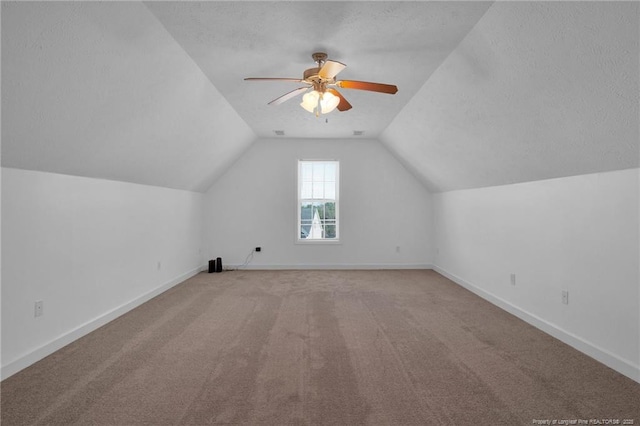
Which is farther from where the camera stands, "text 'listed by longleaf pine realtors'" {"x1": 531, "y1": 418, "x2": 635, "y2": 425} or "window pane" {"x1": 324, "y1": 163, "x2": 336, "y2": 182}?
"window pane" {"x1": 324, "y1": 163, "x2": 336, "y2": 182}

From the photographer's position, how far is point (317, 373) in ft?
7.89

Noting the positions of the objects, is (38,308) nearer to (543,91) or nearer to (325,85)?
(325,85)

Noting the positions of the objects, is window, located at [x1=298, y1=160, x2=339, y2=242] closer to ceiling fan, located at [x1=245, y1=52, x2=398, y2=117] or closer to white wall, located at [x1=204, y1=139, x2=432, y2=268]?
white wall, located at [x1=204, y1=139, x2=432, y2=268]

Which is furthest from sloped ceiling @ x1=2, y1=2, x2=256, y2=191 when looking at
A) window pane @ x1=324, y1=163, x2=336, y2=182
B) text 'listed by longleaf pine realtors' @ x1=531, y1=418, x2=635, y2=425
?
text 'listed by longleaf pine realtors' @ x1=531, y1=418, x2=635, y2=425

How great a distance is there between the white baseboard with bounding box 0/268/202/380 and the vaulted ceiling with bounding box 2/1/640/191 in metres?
1.41

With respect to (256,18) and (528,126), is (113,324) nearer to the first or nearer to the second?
(256,18)

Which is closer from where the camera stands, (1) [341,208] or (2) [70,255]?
(2) [70,255]

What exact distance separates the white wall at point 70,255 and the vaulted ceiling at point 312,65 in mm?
241

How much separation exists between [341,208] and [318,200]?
19.6 inches

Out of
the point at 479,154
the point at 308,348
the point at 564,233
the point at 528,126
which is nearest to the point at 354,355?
the point at 308,348

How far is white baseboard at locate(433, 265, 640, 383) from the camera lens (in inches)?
92.1

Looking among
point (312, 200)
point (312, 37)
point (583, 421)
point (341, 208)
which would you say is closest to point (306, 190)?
point (312, 200)

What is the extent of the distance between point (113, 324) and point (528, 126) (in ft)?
14.1

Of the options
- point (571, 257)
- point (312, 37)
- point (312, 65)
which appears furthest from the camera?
point (312, 65)
